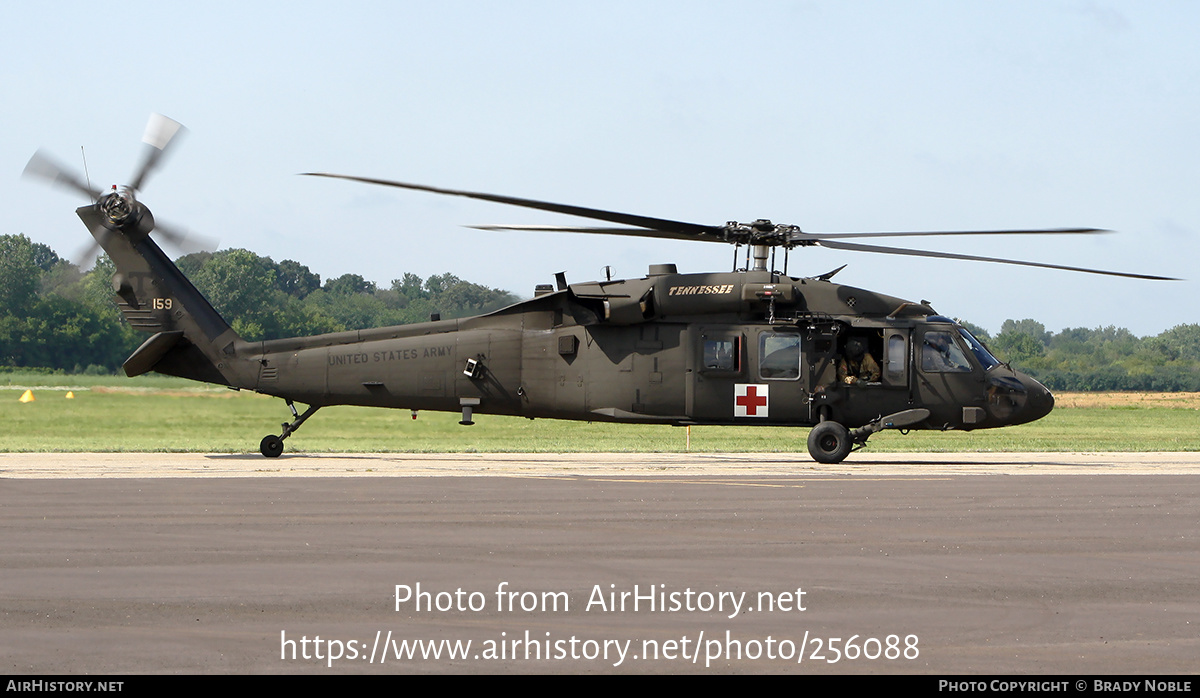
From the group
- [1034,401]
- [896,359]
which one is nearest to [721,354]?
[896,359]

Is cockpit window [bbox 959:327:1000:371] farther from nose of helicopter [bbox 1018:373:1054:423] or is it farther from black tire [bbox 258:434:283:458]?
black tire [bbox 258:434:283:458]

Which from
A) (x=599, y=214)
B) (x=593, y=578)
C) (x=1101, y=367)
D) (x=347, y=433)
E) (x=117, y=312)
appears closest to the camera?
(x=593, y=578)

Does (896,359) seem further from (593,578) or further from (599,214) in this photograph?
(593,578)

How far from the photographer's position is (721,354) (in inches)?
939

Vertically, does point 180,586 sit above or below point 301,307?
below

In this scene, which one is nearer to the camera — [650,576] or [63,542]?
[650,576]

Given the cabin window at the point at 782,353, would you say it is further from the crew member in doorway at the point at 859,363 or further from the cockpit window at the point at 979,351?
the cockpit window at the point at 979,351

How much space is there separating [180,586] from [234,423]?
24631 millimetres

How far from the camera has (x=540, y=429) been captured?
3706 cm

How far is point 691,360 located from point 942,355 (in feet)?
15.6

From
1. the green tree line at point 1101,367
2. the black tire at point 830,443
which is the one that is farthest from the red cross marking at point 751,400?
the green tree line at point 1101,367

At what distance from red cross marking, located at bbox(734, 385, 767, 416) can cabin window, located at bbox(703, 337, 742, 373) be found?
485 mm
